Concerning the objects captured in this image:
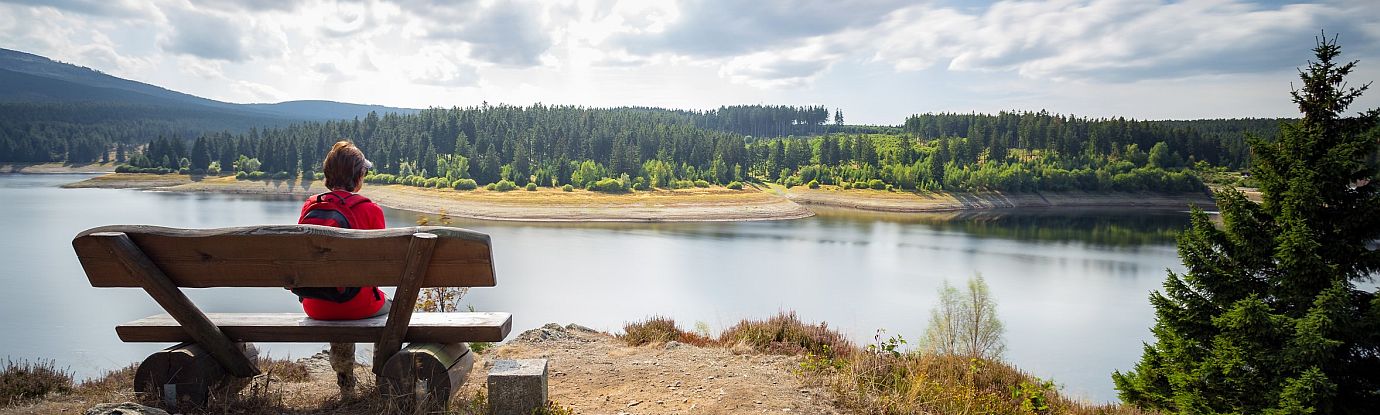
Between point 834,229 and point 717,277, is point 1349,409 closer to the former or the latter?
point 717,277

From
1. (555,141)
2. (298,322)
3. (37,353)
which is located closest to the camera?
(298,322)

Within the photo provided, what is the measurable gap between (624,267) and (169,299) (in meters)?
27.5

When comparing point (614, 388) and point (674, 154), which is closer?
point (614, 388)

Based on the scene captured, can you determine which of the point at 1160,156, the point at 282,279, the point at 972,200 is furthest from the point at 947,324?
the point at 1160,156

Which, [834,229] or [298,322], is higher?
[298,322]

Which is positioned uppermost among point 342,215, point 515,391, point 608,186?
point 342,215

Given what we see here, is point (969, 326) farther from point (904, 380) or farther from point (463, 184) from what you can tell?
point (463, 184)

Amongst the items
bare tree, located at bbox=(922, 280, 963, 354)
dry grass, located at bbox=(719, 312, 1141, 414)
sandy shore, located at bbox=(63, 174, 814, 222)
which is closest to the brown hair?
dry grass, located at bbox=(719, 312, 1141, 414)

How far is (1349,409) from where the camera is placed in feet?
21.5

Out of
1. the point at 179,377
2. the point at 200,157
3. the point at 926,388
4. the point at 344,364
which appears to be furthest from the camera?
the point at 200,157

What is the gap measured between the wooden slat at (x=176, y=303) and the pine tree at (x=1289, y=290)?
7882mm

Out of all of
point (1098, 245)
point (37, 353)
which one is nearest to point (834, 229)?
point (1098, 245)

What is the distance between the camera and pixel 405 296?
3.22 metres

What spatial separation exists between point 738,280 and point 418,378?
80.6 ft
